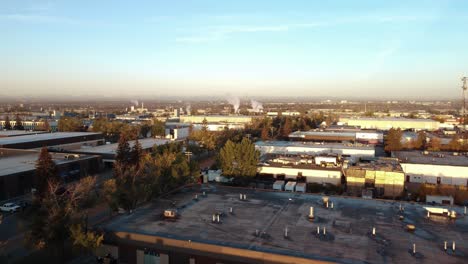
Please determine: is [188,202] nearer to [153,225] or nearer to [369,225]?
[153,225]

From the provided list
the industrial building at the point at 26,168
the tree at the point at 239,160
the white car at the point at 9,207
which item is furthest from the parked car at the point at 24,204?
the tree at the point at 239,160

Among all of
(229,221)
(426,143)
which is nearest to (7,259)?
(229,221)

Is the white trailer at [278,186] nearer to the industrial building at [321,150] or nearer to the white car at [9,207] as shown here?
the industrial building at [321,150]

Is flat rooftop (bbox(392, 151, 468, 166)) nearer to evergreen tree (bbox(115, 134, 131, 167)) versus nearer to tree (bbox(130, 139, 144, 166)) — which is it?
tree (bbox(130, 139, 144, 166))

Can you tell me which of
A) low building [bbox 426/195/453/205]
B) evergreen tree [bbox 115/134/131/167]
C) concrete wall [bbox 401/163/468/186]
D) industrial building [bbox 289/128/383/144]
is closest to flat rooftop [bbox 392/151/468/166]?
concrete wall [bbox 401/163/468/186]

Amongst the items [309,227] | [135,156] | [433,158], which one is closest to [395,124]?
[433,158]

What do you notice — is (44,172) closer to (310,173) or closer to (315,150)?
(310,173)
